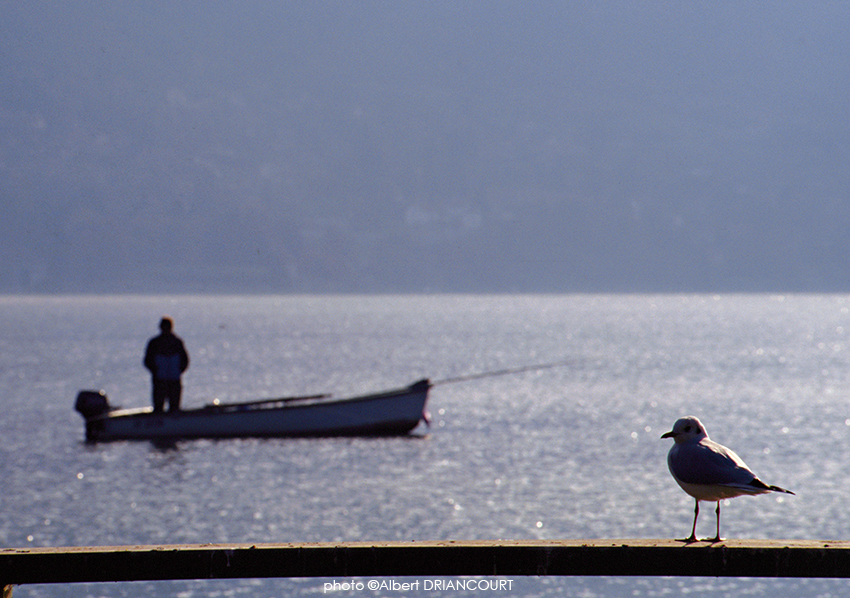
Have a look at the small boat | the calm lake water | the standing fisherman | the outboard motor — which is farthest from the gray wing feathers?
the outboard motor

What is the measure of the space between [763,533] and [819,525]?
6.13 feet

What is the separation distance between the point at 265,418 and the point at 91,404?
5.41m

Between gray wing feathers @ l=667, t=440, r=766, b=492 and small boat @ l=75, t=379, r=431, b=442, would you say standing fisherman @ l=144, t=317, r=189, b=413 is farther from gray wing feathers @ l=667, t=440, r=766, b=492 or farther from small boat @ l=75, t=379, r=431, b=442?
gray wing feathers @ l=667, t=440, r=766, b=492

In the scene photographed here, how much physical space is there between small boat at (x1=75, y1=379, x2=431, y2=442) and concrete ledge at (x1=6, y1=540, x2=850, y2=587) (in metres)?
27.3

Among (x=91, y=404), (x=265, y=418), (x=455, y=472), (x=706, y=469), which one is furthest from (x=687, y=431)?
(x=265, y=418)

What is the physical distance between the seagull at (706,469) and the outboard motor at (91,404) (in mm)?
28247

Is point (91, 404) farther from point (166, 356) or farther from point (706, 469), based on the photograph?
point (706, 469)

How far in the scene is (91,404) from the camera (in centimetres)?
3155

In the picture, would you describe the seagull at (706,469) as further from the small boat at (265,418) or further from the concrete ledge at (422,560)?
the small boat at (265,418)

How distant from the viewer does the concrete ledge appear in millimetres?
4277

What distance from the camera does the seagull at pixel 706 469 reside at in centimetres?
485

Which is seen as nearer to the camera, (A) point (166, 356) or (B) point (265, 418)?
(A) point (166, 356)

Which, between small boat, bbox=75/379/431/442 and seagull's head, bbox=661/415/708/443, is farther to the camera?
small boat, bbox=75/379/431/442

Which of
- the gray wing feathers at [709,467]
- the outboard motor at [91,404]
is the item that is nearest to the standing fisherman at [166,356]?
the outboard motor at [91,404]
